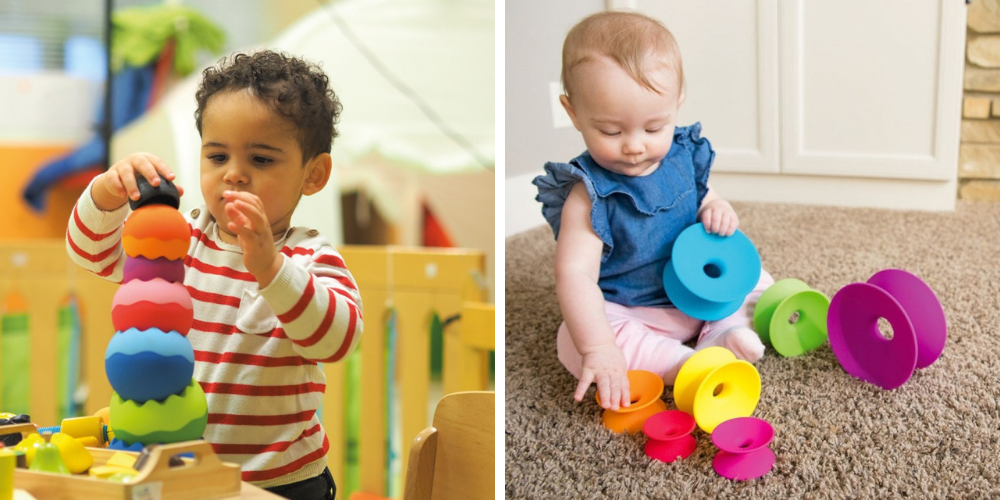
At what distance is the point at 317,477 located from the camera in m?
0.67

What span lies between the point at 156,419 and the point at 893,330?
76 cm

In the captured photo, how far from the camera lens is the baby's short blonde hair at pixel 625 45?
2.93 feet

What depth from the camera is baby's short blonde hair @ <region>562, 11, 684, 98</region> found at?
0.89 meters

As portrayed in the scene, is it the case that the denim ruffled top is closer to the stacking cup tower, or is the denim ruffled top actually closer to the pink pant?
the pink pant

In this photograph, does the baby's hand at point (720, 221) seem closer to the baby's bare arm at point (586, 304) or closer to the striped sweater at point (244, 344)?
the baby's bare arm at point (586, 304)

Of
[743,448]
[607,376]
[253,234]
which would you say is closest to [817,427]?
[743,448]

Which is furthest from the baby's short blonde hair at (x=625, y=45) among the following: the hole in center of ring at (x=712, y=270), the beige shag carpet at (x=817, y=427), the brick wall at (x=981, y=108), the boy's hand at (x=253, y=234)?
the brick wall at (x=981, y=108)

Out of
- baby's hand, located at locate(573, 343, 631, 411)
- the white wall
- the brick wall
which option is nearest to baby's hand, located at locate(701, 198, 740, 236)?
baby's hand, located at locate(573, 343, 631, 411)

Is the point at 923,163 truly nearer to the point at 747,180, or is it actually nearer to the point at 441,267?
the point at 747,180

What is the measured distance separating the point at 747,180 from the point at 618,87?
3.36 feet

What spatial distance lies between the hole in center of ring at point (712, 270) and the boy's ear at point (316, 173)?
1.79 ft

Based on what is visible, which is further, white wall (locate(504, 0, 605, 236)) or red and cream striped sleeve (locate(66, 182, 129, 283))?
white wall (locate(504, 0, 605, 236))

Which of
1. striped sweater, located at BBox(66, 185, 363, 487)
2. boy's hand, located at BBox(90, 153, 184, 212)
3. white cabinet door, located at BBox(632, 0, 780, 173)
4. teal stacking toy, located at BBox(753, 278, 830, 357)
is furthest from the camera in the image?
white cabinet door, located at BBox(632, 0, 780, 173)

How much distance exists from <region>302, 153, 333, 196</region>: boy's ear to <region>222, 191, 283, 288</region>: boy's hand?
148 millimetres
